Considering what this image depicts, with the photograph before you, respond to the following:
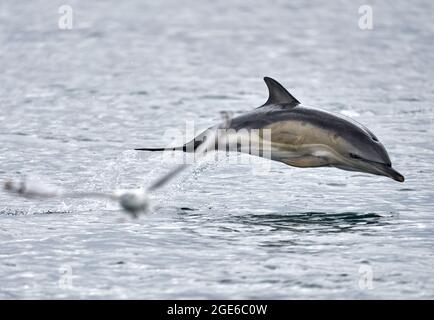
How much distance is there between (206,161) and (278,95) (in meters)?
2.68

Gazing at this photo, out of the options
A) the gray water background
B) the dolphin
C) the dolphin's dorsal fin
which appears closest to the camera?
the gray water background

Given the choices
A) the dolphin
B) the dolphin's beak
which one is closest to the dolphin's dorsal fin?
the dolphin

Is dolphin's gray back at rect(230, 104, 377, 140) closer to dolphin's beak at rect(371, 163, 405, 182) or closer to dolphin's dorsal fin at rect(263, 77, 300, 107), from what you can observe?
dolphin's dorsal fin at rect(263, 77, 300, 107)

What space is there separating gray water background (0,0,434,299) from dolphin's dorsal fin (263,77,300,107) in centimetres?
101

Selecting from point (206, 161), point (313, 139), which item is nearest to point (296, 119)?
point (313, 139)

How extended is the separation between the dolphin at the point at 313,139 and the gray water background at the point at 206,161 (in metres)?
0.51

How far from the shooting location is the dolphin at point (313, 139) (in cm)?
1201

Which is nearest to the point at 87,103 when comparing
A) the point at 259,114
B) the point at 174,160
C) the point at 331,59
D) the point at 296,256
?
the point at 174,160

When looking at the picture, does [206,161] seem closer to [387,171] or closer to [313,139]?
[313,139]

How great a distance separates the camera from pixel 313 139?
12008 millimetres

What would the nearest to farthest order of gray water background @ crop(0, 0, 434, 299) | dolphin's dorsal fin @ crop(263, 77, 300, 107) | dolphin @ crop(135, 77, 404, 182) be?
gray water background @ crop(0, 0, 434, 299), dolphin @ crop(135, 77, 404, 182), dolphin's dorsal fin @ crop(263, 77, 300, 107)

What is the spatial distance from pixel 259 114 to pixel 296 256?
1.88 metres

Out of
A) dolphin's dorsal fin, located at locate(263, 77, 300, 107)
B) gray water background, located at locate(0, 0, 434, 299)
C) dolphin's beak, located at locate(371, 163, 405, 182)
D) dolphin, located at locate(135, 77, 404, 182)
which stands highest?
dolphin's dorsal fin, located at locate(263, 77, 300, 107)

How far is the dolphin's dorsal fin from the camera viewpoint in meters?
12.1
